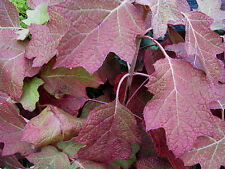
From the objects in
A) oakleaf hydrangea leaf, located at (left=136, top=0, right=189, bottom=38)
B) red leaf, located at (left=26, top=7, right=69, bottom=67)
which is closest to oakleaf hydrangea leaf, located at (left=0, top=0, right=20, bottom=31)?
red leaf, located at (left=26, top=7, right=69, bottom=67)

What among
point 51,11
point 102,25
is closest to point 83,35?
point 102,25

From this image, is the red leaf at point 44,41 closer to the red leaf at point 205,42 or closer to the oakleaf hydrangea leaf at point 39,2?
the oakleaf hydrangea leaf at point 39,2

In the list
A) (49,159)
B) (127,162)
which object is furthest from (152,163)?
(49,159)

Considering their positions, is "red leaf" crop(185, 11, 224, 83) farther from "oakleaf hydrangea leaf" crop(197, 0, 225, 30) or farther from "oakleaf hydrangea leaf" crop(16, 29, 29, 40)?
"oakleaf hydrangea leaf" crop(16, 29, 29, 40)

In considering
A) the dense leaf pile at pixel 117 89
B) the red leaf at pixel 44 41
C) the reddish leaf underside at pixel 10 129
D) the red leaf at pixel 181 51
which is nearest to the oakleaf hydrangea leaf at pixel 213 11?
the dense leaf pile at pixel 117 89

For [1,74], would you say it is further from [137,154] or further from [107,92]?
[137,154]
